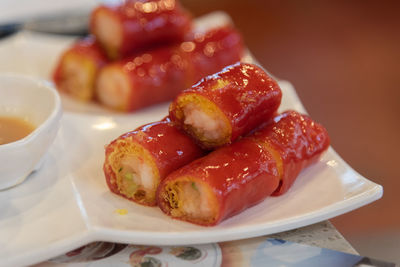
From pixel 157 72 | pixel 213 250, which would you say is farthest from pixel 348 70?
pixel 213 250

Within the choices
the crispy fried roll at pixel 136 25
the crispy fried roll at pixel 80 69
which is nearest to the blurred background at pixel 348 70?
the crispy fried roll at pixel 136 25

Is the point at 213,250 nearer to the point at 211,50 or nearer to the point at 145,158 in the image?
the point at 145,158

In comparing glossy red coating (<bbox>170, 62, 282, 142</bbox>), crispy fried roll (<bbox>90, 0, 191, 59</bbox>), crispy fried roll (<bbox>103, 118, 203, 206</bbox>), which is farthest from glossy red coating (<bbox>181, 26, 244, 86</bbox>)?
crispy fried roll (<bbox>103, 118, 203, 206</bbox>)

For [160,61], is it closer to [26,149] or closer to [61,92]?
[61,92]

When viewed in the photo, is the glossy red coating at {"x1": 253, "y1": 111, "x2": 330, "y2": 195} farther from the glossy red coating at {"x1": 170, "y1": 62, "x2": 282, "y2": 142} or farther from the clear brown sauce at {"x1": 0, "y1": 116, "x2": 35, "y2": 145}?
the clear brown sauce at {"x1": 0, "y1": 116, "x2": 35, "y2": 145}

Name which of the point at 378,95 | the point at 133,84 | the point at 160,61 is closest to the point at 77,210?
the point at 133,84

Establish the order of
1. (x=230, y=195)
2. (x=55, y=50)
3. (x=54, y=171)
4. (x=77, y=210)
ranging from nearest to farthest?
(x=230, y=195), (x=77, y=210), (x=54, y=171), (x=55, y=50)
